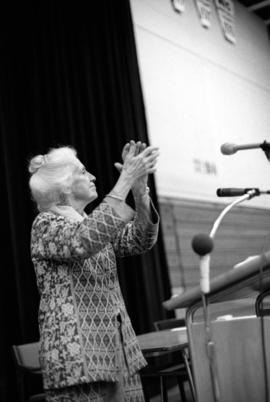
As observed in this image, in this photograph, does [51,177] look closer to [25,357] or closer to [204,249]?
[204,249]

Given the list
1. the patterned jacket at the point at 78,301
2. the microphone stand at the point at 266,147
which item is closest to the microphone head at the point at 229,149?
the microphone stand at the point at 266,147

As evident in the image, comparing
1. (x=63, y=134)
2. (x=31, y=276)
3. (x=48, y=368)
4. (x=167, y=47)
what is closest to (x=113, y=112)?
(x=63, y=134)

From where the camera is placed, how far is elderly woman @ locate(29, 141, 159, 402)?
6.52ft

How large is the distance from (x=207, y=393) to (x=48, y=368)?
0.54 m

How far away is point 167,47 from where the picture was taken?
6.56 metres

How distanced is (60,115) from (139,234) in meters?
2.75

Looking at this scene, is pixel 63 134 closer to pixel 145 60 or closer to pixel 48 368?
pixel 145 60

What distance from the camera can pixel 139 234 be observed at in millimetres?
2283

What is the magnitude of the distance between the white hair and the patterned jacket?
3.3 inches

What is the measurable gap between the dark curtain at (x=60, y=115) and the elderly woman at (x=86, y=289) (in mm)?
2025

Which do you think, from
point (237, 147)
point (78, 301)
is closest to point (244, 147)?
point (237, 147)

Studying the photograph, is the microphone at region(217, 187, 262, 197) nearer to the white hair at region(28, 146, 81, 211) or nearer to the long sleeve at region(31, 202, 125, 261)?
the long sleeve at region(31, 202, 125, 261)

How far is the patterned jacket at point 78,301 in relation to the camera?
198 cm

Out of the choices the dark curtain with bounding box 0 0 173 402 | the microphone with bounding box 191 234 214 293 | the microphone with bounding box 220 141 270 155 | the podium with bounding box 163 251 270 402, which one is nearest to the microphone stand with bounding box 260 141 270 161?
the microphone with bounding box 220 141 270 155
